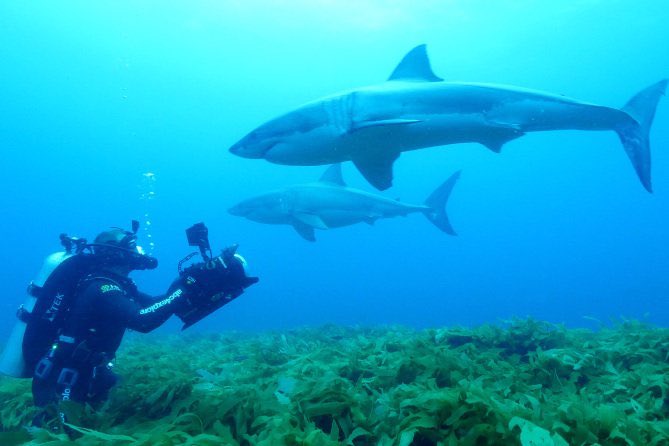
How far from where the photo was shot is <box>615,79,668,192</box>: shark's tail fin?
20.0 feet

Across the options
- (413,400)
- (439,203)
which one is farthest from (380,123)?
(439,203)

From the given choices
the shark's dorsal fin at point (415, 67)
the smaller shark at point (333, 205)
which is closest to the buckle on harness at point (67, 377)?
the shark's dorsal fin at point (415, 67)

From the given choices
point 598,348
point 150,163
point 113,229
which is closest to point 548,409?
point 598,348

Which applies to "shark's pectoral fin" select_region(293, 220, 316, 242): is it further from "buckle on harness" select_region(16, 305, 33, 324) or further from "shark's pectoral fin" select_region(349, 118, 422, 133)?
"buckle on harness" select_region(16, 305, 33, 324)

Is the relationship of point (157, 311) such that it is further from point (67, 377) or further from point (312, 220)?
point (312, 220)

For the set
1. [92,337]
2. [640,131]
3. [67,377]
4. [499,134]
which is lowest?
[67,377]

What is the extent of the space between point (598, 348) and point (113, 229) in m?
7.08

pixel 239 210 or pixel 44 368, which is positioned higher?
pixel 239 210

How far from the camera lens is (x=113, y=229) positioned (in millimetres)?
5652

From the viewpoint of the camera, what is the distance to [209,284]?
15.0 ft

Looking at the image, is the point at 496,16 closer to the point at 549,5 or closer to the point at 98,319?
the point at 549,5

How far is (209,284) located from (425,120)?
11.9 ft

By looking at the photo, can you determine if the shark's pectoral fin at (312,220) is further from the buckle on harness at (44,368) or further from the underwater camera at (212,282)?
the buckle on harness at (44,368)

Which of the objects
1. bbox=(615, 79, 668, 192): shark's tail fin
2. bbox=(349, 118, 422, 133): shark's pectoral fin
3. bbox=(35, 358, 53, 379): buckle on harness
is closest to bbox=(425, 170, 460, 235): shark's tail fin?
bbox=(615, 79, 668, 192): shark's tail fin
